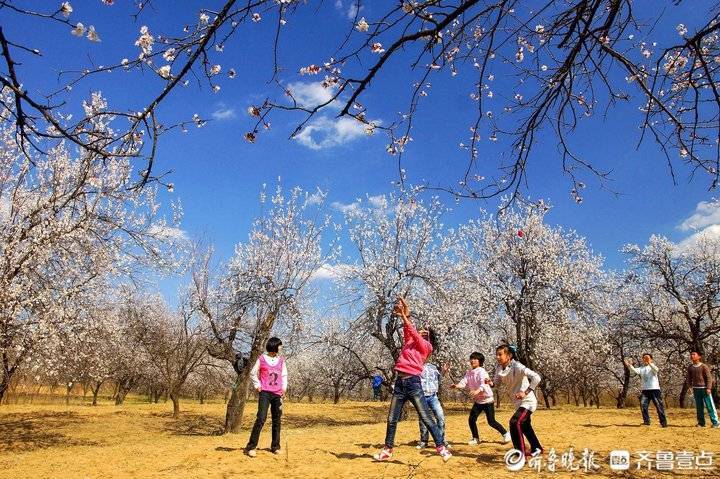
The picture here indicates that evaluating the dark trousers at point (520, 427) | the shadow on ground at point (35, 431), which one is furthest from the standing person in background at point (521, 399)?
the shadow on ground at point (35, 431)

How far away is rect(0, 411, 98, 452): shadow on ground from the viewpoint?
14.4 m

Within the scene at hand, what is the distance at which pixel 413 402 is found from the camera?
6.65 m

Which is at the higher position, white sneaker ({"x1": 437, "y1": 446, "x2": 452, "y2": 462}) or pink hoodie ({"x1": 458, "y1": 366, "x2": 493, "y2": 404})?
pink hoodie ({"x1": 458, "y1": 366, "x2": 493, "y2": 404})

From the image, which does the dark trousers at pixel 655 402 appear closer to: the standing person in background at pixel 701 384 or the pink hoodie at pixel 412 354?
the standing person in background at pixel 701 384

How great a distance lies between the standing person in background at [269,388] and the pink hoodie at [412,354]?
209 cm

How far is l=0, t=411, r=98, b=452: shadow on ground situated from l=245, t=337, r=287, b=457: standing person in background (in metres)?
10.5

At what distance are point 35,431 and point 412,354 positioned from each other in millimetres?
18126

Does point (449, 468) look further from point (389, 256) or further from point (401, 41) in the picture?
point (389, 256)

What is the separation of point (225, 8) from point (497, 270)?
20.9 metres

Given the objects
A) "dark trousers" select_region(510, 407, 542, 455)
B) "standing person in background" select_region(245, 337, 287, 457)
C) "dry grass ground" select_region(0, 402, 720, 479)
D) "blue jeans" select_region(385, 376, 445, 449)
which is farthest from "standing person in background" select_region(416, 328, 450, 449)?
"standing person in background" select_region(245, 337, 287, 457)

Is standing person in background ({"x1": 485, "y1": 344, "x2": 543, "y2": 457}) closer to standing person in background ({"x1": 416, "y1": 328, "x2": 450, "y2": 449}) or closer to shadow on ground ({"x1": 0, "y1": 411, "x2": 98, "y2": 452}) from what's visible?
standing person in background ({"x1": 416, "y1": 328, "x2": 450, "y2": 449})

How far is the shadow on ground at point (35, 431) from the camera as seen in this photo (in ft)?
47.2

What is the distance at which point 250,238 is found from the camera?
59.1 feet

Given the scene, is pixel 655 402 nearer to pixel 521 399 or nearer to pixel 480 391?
pixel 480 391
